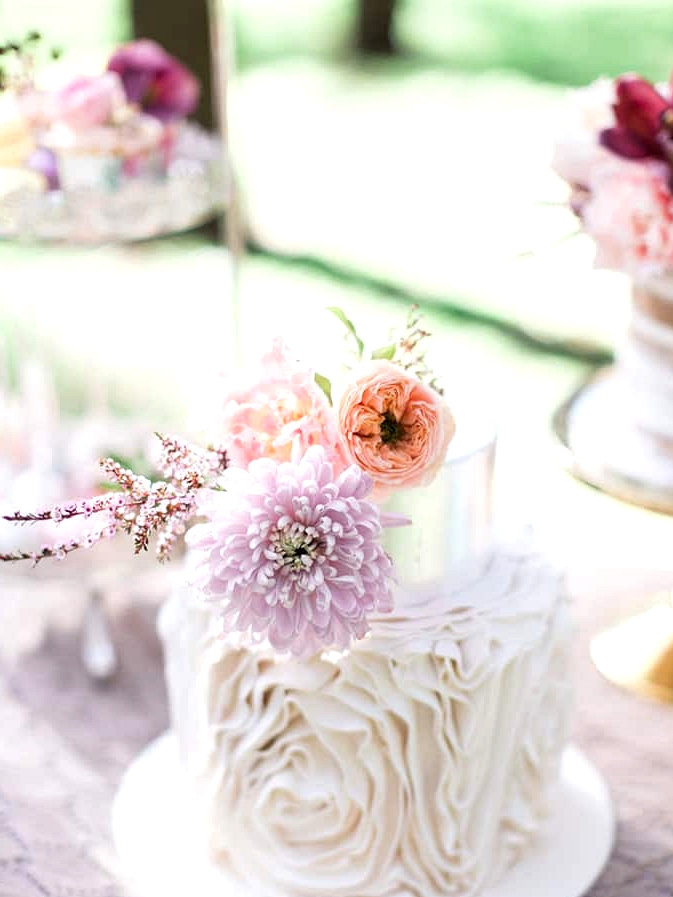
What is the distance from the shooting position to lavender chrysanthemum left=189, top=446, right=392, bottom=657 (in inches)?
39.0

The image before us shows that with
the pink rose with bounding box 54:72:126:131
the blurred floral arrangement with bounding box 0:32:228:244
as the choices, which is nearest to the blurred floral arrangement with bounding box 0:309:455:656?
the blurred floral arrangement with bounding box 0:32:228:244

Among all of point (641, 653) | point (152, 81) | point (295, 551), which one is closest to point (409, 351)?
point (295, 551)

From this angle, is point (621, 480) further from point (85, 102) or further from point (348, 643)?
point (85, 102)

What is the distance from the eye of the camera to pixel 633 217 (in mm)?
1325

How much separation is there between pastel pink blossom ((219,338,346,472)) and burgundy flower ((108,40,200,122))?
1.00m

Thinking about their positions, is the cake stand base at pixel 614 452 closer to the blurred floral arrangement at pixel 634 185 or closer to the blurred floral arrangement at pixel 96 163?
the blurred floral arrangement at pixel 634 185

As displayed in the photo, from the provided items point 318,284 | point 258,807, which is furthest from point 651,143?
point 318,284

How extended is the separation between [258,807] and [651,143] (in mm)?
773

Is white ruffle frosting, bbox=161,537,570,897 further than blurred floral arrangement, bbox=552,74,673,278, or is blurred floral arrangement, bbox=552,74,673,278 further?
blurred floral arrangement, bbox=552,74,673,278

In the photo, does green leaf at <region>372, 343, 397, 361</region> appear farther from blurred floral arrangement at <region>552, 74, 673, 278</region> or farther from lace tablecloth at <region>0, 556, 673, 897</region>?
lace tablecloth at <region>0, 556, 673, 897</region>

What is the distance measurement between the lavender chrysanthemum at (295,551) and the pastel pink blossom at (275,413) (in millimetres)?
73

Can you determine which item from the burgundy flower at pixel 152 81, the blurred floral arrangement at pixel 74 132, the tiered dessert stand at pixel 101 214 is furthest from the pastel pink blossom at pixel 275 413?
the burgundy flower at pixel 152 81

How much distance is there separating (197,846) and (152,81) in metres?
1.18

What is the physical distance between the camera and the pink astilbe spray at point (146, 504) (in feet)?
3.25
